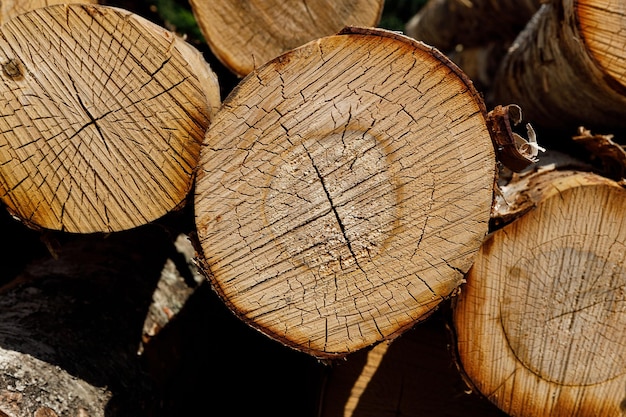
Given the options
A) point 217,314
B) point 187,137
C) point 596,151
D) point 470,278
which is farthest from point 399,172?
point 217,314

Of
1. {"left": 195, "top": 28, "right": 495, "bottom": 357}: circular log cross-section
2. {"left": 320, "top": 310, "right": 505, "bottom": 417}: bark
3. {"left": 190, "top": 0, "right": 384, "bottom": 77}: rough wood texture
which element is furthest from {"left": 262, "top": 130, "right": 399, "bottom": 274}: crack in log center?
{"left": 320, "top": 310, "right": 505, "bottom": 417}: bark

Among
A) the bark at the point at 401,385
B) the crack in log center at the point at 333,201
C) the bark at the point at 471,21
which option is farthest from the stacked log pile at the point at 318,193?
the bark at the point at 471,21

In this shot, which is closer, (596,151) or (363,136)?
(363,136)

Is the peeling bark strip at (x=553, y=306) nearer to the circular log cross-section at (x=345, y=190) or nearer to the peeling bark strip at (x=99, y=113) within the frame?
the circular log cross-section at (x=345, y=190)

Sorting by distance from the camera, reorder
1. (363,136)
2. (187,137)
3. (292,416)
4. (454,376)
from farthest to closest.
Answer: (292,416)
(454,376)
(187,137)
(363,136)

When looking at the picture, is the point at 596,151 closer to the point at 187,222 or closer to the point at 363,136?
the point at 363,136

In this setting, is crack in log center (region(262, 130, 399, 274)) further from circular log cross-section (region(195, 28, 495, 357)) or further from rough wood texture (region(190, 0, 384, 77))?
rough wood texture (region(190, 0, 384, 77))

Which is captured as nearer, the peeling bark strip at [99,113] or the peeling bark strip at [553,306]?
the peeling bark strip at [99,113]

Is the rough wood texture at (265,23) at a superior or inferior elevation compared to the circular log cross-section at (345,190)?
superior
